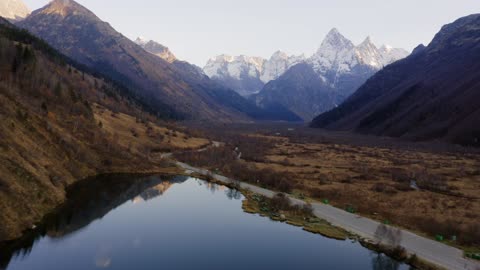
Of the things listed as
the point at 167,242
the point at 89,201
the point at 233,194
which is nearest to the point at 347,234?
the point at 167,242

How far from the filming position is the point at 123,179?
95.9 meters

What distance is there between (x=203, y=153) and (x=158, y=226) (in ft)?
287

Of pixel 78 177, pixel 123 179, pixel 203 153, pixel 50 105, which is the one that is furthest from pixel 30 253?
pixel 203 153

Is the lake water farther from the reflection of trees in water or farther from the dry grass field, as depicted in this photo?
the dry grass field

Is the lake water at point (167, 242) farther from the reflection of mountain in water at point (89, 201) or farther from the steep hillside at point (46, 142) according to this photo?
the steep hillside at point (46, 142)

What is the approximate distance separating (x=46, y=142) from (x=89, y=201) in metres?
19.7

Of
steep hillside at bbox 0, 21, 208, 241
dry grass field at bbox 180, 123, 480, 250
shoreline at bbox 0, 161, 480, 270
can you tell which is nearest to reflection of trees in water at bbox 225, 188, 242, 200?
shoreline at bbox 0, 161, 480, 270

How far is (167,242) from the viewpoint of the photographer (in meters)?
53.4

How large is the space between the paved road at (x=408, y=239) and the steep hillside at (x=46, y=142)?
47.3 metres

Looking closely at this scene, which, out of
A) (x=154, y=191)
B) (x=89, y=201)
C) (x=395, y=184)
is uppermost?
(x=395, y=184)

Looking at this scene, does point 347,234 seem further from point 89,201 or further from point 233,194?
point 89,201

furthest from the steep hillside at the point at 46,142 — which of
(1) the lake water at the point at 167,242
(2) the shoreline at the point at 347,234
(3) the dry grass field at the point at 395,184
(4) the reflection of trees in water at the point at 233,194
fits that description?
(4) the reflection of trees in water at the point at 233,194

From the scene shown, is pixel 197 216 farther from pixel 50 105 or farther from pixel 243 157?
pixel 243 157

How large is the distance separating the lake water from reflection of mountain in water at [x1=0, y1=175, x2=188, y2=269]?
153mm
